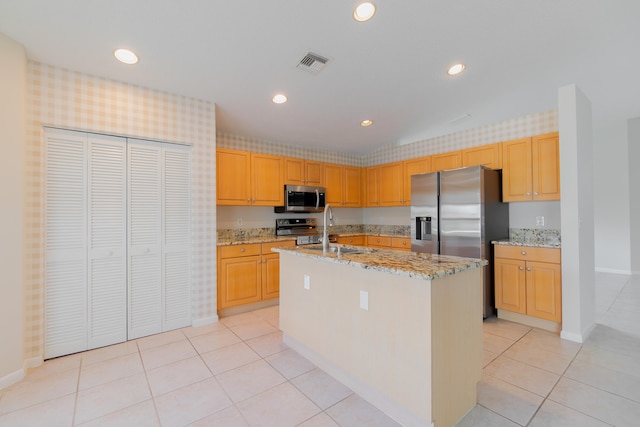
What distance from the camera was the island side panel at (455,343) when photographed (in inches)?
58.6

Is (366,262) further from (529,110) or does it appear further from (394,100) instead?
(529,110)

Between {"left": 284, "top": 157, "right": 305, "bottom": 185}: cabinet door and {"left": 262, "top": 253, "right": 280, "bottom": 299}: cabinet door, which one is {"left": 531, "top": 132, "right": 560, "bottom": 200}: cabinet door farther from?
{"left": 262, "top": 253, "right": 280, "bottom": 299}: cabinet door

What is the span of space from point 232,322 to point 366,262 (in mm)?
2252

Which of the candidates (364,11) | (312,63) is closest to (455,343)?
(364,11)

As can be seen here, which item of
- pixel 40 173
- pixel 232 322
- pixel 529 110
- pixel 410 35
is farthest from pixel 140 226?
pixel 529 110

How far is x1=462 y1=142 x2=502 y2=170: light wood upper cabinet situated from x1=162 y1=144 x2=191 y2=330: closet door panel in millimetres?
3690

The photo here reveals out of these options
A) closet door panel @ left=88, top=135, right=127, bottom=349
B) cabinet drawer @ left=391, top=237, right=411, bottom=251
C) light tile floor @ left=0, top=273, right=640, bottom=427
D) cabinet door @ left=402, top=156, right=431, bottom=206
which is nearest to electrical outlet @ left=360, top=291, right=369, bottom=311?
light tile floor @ left=0, top=273, right=640, bottom=427

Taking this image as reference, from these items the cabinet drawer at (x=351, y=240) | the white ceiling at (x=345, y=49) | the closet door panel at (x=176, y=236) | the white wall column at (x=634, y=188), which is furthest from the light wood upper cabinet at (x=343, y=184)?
the white wall column at (x=634, y=188)

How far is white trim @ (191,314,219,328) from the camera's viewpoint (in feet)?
10.3

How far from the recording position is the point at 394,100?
351 centimetres

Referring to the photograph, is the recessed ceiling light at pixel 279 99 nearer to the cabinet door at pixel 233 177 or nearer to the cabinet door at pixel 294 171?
the cabinet door at pixel 233 177

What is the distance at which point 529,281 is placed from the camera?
9.98 feet

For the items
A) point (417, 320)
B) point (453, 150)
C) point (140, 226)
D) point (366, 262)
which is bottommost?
point (417, 320)

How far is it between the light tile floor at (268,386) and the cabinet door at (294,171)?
243 cm
